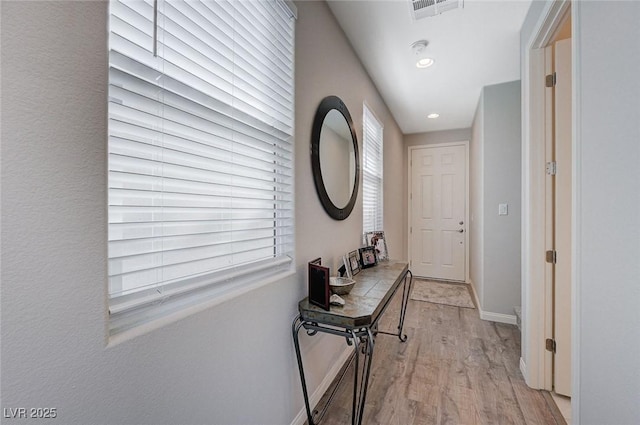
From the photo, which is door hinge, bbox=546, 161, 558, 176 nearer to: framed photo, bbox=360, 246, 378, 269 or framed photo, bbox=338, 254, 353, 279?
framed photo, bbox=360, 246, 378, 269

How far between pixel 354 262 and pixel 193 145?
4.99 ft

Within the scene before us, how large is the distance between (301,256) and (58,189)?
110 cm

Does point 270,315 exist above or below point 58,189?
below

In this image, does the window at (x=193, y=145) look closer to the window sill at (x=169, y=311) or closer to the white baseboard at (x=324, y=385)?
the window sill at (x=169, y=311)

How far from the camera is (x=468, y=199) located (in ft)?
14.9

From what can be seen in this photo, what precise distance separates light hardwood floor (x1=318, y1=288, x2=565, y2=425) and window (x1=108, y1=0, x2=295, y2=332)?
1148mm

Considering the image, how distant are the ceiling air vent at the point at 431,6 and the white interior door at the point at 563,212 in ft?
2.33

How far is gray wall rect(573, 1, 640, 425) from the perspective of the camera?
848 mm

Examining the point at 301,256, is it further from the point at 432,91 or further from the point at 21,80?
the point at 432,91

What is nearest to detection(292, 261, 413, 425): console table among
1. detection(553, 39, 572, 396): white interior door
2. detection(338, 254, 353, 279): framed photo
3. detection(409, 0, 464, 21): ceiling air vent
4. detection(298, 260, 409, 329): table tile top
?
detection(298, 260, 409, 329): table tile top

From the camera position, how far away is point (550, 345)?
6.09 feet

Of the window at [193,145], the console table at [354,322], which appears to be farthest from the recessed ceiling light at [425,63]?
the console table at [354,322]

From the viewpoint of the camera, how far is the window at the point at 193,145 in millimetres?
765

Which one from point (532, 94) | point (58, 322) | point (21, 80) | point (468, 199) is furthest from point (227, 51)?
point (468, 199)
